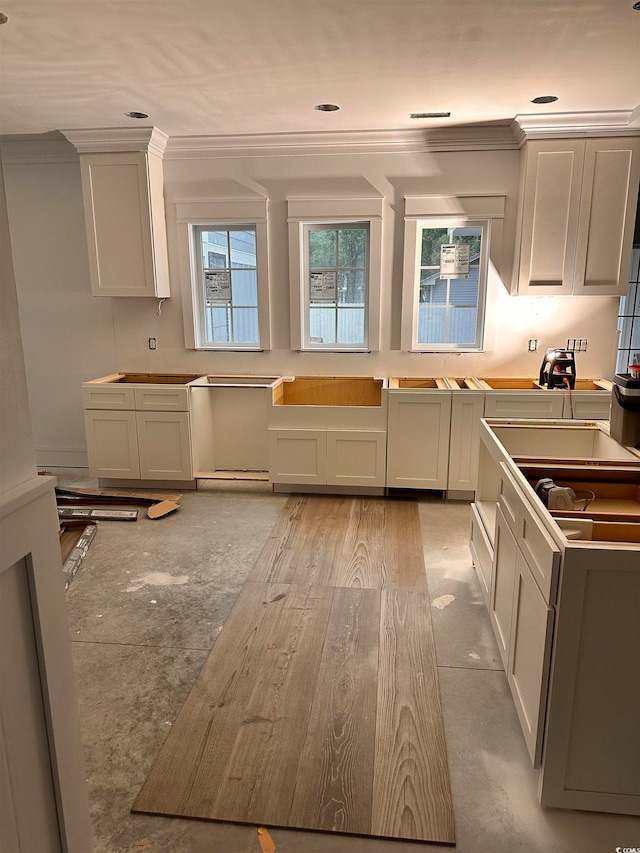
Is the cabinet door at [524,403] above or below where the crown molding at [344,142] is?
below

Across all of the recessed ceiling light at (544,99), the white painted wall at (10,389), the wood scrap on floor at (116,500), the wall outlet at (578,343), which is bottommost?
the wood scrap on floor at (116,500)

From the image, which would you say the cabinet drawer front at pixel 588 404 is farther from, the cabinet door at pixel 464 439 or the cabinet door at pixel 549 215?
the cabinet door at pixel 549 215

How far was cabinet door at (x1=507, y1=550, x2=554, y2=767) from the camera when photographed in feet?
5.34

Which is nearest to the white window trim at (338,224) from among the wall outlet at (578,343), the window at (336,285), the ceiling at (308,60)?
the window at (336,285)

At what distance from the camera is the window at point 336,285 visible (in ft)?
15.0

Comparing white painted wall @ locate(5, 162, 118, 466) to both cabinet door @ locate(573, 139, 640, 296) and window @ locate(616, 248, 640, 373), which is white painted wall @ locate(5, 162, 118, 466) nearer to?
cabinet door @ locate(573, 139, 640, 296)

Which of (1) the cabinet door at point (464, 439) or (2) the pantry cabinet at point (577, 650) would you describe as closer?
(2) the pantry cabinet at point (577, 650)

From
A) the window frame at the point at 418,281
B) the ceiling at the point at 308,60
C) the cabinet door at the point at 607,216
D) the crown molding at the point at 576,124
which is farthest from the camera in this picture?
the window frame at the point at 418,281

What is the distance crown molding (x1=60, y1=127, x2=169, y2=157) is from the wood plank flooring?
315 cm

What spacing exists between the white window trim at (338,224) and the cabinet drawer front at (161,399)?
1.01m

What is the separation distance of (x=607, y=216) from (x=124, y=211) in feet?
11.5

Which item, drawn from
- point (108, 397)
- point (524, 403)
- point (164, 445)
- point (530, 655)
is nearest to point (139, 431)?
point (164, 445)

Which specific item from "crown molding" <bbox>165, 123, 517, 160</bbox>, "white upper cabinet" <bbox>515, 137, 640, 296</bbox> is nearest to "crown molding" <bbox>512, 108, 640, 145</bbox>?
"white upper cabinet" <bbox>515, 137, 640, 296</bbox>

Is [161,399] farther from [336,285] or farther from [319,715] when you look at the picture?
[319,715]
